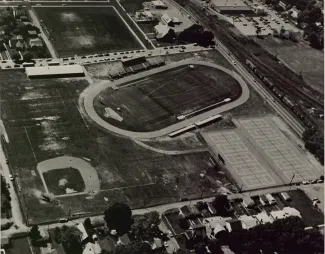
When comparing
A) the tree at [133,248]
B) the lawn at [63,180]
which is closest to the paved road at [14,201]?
the lawn at [63,180]

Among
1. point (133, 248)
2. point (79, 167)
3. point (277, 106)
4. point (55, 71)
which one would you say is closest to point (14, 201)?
point (79, 167)

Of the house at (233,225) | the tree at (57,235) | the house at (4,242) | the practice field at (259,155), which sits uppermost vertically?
the house at (233,225)

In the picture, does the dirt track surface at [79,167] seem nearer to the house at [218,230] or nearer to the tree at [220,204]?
the tree at [220,204]

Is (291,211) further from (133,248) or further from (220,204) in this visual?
(133,248)

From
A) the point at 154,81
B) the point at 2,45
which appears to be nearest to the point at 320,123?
the point at 154,81

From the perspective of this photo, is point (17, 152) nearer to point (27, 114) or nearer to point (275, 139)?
point (27, 114)

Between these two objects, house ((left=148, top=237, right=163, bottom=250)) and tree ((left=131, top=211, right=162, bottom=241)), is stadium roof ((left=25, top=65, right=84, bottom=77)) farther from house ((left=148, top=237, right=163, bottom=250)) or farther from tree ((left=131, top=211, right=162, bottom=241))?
house ((left=148, top=237, right=163, bottom=250))
